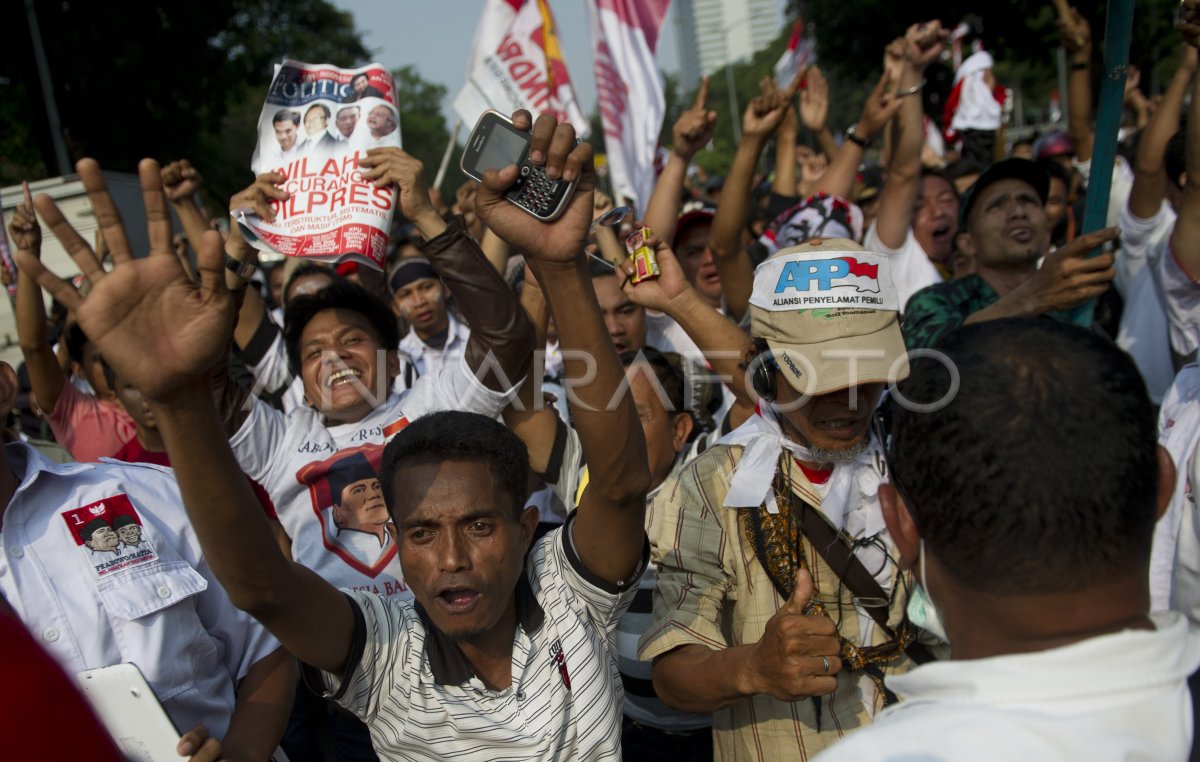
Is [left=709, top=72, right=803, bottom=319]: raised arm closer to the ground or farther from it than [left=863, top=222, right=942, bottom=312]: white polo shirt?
farther from it

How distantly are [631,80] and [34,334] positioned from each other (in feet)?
15.4

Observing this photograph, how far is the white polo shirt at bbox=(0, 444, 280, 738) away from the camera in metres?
2.08

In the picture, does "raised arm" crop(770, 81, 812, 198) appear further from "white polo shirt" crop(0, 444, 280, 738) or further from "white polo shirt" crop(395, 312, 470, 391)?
"white polo shirt" crop(0, 444, 280, 738)

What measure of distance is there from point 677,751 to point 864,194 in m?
5.37

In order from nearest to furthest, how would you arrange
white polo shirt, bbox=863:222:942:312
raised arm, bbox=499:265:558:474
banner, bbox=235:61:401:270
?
raised arm, bbox=499:265:558:474 < banner, bbox=235:61:401:270 < white polo shirt, bbox=863:222:942:312

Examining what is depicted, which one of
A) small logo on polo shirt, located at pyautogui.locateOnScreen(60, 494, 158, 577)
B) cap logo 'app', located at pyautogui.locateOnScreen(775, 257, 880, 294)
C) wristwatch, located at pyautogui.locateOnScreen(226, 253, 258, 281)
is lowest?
small logo on polo shirt, located at pyautogui.locateOnScreen(60, 494, 158, 577)

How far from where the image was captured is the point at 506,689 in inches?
84.9

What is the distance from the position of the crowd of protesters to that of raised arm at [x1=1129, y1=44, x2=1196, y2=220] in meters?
0.04

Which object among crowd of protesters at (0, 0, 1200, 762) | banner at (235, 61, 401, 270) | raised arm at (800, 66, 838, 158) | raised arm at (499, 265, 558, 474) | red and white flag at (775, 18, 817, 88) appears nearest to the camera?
crowd of protesters at (0, 0, 1200, 762)

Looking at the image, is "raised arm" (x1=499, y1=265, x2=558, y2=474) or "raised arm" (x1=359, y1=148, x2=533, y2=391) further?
"raised arm" (x1=499, y1=265, x2=558, y2=474)

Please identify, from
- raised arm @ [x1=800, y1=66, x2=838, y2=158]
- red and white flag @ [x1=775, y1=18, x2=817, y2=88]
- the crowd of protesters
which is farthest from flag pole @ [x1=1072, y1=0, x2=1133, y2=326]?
red and white flag @ [x1=775, y1=18, x2=817, y2=88]

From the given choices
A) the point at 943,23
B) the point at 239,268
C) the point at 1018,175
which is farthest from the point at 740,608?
the point at 943,23

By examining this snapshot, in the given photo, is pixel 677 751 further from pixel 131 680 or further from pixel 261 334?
pixel 261 334

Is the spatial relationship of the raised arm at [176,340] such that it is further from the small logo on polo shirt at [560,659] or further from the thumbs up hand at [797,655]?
the thumbs up hand at [797,655]
